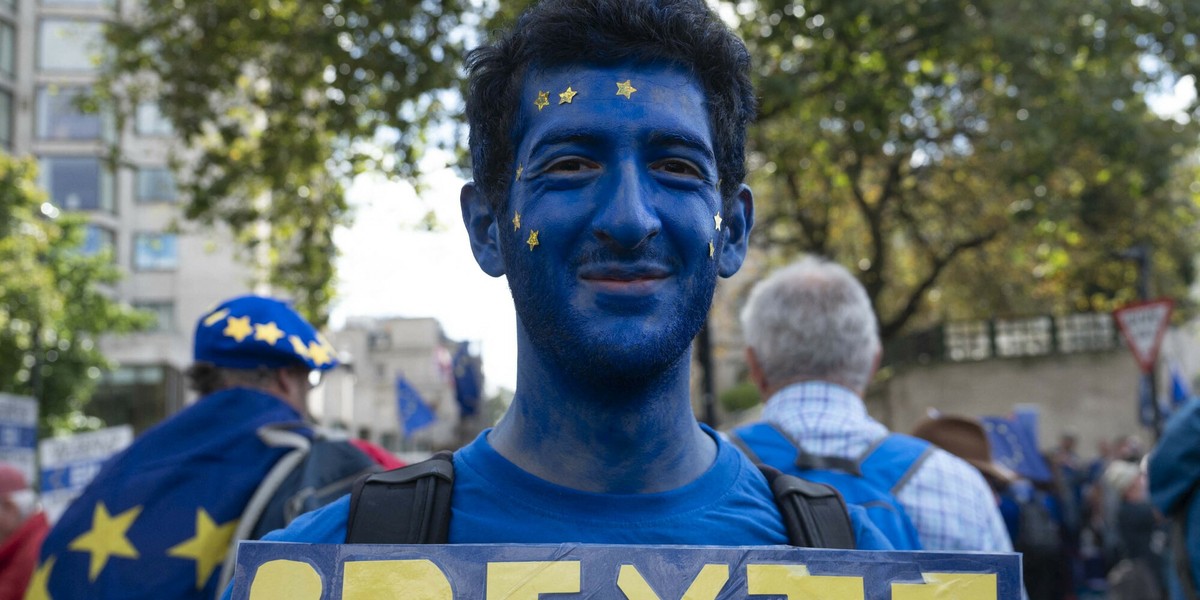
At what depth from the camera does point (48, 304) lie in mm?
27828

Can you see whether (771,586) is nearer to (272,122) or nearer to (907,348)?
(272,122)

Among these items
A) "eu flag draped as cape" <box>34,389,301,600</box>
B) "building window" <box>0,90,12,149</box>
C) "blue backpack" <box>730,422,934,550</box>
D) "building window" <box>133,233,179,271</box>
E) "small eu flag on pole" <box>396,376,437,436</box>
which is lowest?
"small eu flag on pole" <box>396,376,437,436</box>

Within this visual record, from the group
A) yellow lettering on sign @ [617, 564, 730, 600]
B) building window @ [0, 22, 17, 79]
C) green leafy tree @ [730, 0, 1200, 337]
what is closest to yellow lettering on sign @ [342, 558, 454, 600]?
yellow lettering on sign @ [617, 564, 730, 600]

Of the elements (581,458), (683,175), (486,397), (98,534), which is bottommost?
(486,397)

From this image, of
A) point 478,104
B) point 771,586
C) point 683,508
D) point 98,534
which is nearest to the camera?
point 771,586

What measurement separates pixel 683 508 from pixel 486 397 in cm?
3124

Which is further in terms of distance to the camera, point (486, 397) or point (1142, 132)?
point (486, 397)

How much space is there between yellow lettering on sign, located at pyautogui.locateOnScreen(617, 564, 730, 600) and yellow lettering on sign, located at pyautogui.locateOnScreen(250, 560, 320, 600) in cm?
45

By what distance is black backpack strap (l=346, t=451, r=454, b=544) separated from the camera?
1.96 meters

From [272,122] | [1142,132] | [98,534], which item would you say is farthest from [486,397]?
[98,534]

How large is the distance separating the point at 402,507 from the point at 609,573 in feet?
1.24

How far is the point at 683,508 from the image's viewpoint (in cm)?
209

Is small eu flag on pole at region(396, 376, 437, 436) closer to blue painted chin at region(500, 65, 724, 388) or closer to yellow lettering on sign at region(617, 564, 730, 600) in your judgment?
blue painted chin at region(500, 65, 724, 388)

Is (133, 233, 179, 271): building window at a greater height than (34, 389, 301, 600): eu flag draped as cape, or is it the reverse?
(133, 233, 179, 271): building window
